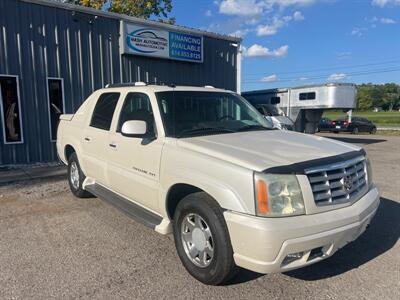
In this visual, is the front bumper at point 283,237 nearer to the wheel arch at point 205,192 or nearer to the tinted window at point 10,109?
the wheel arch at point 205,192

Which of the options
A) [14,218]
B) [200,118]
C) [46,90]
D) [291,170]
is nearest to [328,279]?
[291,170]

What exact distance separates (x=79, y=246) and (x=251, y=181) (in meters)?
2.48

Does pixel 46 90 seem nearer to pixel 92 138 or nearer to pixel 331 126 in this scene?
pixel 92 138

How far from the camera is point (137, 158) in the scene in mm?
4074

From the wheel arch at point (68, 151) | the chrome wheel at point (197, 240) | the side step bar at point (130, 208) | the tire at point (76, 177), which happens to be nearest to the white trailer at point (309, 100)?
the wheel arch at point (68, 151)

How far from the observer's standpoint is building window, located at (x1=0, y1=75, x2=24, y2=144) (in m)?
9.14

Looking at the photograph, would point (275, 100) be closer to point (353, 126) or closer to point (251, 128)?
point (353, 126)

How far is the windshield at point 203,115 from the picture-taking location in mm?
3941

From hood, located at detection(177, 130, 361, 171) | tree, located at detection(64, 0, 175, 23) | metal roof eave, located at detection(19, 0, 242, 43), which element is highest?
tree, located at detection(64, 0, 175, 23)

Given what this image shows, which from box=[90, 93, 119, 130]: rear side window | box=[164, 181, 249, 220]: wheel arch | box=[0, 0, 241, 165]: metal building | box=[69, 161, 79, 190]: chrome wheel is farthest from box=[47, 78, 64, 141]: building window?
box=[164, 181, 249, 220]: wheel arch

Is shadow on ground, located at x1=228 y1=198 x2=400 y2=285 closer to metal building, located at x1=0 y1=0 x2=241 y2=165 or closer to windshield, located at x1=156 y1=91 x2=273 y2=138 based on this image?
windshield, located at x1=156 y1=91 x2=273 y2=138

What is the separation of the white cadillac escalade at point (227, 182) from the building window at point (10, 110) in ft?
18.7

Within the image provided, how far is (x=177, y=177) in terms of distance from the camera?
3416 mm

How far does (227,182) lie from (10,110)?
27.5 ft
